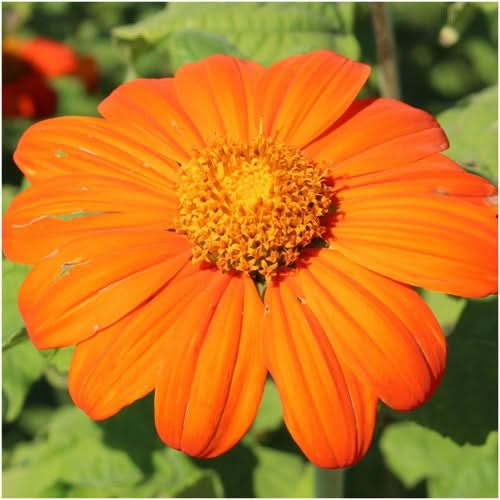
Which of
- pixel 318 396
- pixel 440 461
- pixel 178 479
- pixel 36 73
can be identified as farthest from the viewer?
pixel 36 73

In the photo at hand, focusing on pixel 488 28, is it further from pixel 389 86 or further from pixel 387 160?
pixel 387 160

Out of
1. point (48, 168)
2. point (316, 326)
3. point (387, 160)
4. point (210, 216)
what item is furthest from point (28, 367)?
point (387, 160)

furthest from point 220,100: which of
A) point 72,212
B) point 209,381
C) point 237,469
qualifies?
point 237,469

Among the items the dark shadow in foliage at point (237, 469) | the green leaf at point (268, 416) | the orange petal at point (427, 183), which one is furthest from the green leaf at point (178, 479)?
the orange petal at point (427, 183)

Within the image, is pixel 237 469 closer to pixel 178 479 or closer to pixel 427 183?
pixel 178 479

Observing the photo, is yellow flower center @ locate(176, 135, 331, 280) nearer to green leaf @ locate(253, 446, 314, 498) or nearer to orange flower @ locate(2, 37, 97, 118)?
green leaf @ locate(253, 446, 314, 498)

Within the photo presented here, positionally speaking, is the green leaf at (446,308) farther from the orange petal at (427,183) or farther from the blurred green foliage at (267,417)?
the orange petal at (427,183)
